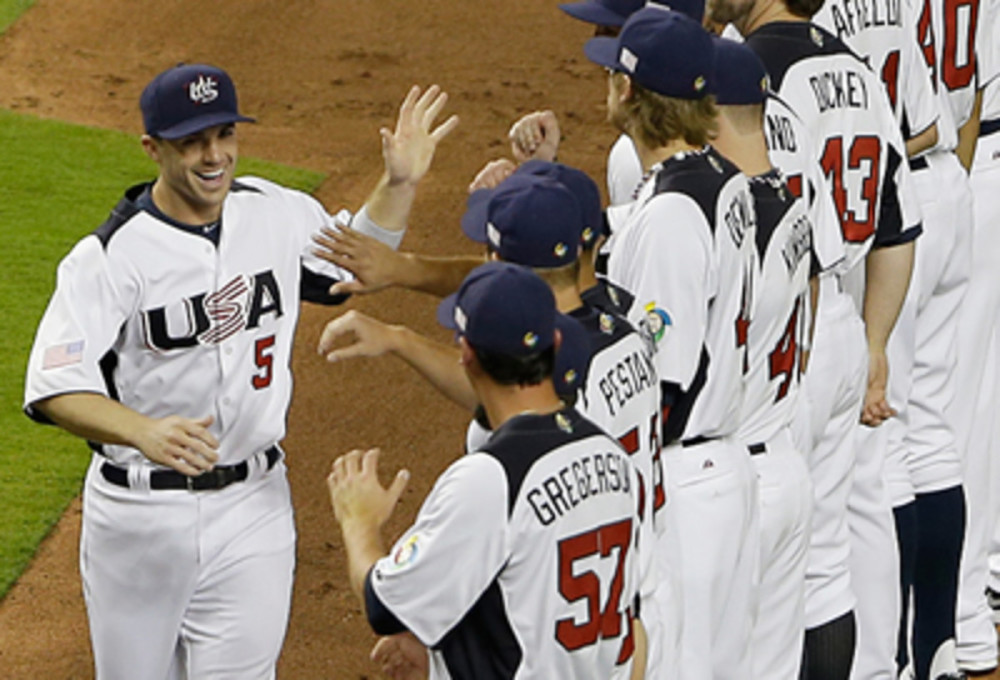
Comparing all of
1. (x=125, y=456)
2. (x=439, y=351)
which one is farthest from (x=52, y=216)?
(x=439, y=351)

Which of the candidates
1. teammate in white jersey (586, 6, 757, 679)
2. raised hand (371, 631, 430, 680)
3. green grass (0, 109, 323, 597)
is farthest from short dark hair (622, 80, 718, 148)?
green grass (0, 109, 323, 597)

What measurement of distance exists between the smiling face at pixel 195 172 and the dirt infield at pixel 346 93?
2563 mm

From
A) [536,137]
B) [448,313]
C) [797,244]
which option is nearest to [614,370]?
[448,313]


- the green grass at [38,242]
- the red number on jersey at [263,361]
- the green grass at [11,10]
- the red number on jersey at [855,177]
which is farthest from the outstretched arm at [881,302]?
the green grass at [11,10]

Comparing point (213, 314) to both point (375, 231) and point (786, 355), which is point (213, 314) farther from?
point (786, 355)

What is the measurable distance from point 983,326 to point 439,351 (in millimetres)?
2523

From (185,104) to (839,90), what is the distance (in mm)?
1736

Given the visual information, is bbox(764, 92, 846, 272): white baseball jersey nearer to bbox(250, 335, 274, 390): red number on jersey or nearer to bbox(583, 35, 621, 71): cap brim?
bbox(583, 35, 621, 71): cap brim

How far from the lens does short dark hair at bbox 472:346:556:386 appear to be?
3117 millimetres

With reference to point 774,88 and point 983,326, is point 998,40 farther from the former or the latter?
point 774,88

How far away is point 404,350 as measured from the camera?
3828mm

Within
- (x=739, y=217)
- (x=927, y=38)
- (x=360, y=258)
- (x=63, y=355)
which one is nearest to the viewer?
(x=739, y=217)

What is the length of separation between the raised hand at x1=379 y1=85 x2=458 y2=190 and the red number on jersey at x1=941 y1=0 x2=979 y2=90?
169 cm

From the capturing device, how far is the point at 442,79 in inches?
471
